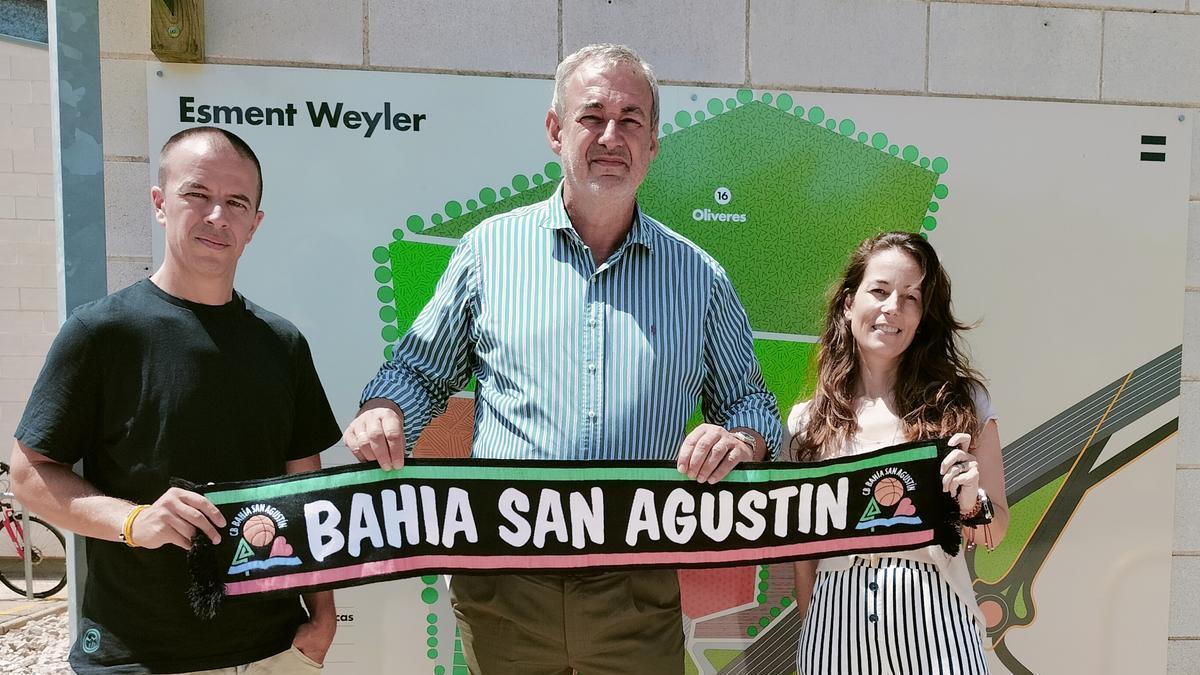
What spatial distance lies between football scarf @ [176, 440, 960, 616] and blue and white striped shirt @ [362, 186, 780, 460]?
10 cm

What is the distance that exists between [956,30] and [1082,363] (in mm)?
1326

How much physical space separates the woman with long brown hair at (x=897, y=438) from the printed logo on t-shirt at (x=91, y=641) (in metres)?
1.63

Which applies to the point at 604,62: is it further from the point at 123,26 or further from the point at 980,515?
the point at 123,26

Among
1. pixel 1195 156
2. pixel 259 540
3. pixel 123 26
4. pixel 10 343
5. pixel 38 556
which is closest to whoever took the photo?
pixel 259 540

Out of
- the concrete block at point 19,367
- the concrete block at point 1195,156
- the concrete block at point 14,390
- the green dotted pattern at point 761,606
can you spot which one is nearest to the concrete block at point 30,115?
the concrete block at point 19,367

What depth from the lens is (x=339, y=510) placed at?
190cm

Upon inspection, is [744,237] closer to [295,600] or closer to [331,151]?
[331,151]

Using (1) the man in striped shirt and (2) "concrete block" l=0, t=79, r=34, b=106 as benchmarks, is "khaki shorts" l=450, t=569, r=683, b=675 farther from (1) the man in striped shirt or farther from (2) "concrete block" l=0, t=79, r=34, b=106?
(2) "concrete block" l=0, t=79, r=34, b=106

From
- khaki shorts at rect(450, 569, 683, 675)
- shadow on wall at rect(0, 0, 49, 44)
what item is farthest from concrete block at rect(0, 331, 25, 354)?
khaki shorts at rect(450, 569, 683, 675)

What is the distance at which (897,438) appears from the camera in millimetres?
2127

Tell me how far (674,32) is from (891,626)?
2037mm

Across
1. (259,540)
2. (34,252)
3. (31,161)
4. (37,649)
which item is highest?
(31,161)

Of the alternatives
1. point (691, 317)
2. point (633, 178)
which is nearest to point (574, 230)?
point (633, 178)

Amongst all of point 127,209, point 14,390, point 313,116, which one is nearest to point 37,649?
point 14,390
